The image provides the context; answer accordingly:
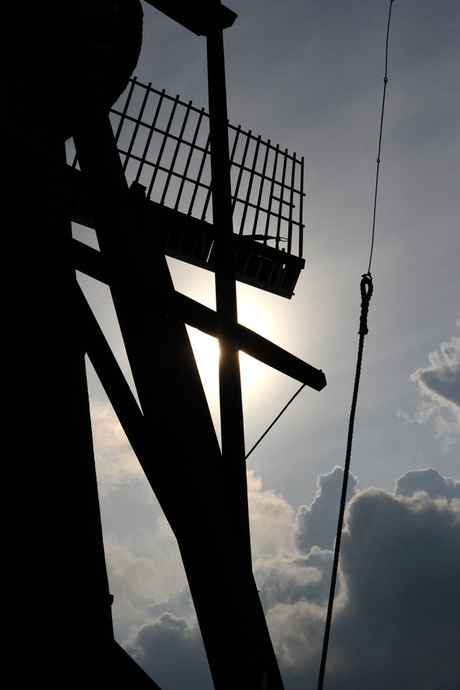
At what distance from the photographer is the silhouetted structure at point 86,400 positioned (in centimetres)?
193

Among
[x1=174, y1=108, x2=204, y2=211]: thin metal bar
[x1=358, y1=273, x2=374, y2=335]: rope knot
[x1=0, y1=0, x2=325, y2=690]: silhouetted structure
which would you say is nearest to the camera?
[x1=0, y1=0, x2=325, y2=690]: silhouetted structure

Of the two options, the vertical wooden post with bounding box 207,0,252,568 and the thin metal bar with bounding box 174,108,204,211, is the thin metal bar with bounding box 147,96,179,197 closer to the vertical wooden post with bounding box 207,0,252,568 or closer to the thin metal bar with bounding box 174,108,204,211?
the thin metal bar with bounding box 174,108,204,211

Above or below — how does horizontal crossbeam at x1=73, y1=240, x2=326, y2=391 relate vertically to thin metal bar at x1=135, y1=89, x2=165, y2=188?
below

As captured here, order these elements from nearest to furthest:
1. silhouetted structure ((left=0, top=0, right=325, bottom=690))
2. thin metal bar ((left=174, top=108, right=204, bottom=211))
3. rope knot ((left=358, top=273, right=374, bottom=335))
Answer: silhouetted structure ((left=0, top=0, right=325, bottom=690))
rope knot ((left=358, top=273, right=374, bottom=335))
thin metal bar ((left=174, top=108, right=204, bottom=211))

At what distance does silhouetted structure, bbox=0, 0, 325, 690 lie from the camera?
1.93m

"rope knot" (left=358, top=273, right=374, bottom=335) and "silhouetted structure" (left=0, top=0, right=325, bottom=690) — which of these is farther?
"rope knot" (left=358, top=273, right=374, bottom=335)

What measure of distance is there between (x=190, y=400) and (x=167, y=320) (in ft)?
1.07

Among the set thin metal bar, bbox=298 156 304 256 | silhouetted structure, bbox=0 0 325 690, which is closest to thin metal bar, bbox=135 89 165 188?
thin metal bar, bbox=298 156 304 256

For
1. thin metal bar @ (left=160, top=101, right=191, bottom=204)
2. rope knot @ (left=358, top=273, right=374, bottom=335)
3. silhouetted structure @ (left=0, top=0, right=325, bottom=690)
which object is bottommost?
silhouetted structure @ (left=0, top=0, right=325, bottom=690)

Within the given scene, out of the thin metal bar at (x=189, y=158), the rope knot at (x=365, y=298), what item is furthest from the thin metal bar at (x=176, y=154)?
the rope knot at (x=365, y=298)

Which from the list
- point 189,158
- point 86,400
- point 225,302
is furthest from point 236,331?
point 189,158

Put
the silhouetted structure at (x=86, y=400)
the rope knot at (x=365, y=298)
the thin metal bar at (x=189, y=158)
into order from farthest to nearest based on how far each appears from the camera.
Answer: the thin metal bar at (x=189, y=158)
the rope knot at (x=365, y=298)
the silhouetted structure at (x=86, y=400)

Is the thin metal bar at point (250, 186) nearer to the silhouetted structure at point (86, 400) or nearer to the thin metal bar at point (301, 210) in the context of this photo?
the thin metal bar at point (301, 210)

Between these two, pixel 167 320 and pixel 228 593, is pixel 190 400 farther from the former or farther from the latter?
pixel 228 593
